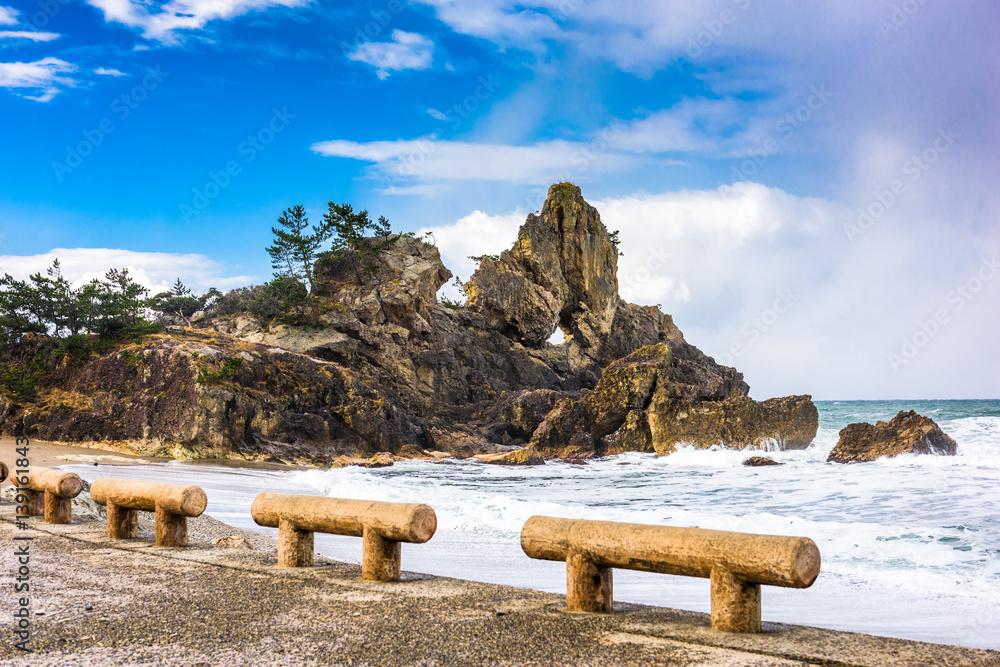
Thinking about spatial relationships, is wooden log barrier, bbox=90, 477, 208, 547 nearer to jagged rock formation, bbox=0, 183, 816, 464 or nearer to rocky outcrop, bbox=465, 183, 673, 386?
jagged rock formation, bbox=0, 183, 816, 464

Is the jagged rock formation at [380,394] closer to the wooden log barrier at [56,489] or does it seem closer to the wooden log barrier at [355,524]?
the wooden log barrier at [56,489]

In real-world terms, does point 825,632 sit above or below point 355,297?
below

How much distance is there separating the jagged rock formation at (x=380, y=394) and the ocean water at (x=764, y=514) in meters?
3.85

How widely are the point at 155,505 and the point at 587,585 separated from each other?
4579 mm

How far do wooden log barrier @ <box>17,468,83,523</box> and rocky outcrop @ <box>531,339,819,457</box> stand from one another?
23987mm

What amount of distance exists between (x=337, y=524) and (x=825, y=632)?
345 cm

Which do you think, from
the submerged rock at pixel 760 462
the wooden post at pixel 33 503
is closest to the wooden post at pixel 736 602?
the wooden post at pixel 33 503

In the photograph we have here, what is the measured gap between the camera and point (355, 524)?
5.45 m

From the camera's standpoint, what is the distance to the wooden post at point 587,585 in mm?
4578

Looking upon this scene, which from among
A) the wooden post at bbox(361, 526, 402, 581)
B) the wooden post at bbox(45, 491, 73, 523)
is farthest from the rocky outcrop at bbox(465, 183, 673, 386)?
the wooden post at bbox(361, 526, 402, 581)

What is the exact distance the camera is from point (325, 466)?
88.3 feet

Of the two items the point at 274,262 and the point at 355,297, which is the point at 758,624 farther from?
the point at 274,262

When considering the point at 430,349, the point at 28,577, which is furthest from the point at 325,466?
the point at 28,577

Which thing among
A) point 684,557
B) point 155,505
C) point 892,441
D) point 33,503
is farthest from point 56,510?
point 892,441
